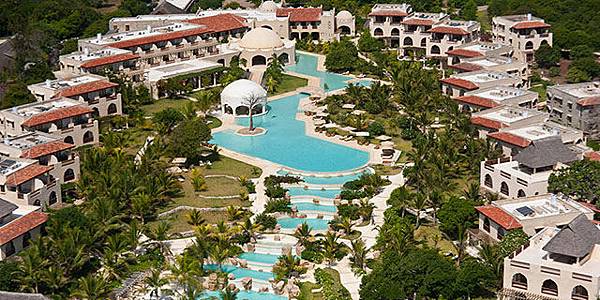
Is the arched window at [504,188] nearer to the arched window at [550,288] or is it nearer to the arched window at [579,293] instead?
the arched window at [550,288]

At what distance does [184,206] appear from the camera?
47.5m

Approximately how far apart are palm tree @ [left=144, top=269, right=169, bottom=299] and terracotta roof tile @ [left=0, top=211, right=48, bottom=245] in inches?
261

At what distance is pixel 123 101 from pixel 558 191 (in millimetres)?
32755

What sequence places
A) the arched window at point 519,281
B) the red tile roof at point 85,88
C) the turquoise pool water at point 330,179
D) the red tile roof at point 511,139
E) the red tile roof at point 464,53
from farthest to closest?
the red tile roof at point 464,53, the red tile roof at point 85,88, the turquoise pool water at point 330,179, the red tile roof at point 511,139, the arched window at point 519,281

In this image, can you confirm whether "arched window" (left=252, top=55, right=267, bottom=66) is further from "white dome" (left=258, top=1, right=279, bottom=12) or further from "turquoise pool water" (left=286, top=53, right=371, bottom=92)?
"white dome" (left=258, top=1, right=279, bottom=12)

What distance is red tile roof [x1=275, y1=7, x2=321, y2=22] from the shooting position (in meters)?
86.2

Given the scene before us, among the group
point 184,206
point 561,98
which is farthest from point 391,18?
point 184,206

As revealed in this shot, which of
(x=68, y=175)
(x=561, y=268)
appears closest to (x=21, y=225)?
(x=68, y=175)

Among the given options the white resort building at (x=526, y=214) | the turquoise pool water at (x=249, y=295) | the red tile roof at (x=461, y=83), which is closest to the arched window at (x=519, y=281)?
the white resort building at (x=526, y=214)

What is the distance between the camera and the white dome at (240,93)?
64.6 m

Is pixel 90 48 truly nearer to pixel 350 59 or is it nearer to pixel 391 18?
pixel 350 59

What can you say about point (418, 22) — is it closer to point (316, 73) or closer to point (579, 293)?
point (316, 73)

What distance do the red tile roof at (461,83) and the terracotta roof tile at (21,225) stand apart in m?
32.3

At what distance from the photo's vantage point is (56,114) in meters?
55.3
